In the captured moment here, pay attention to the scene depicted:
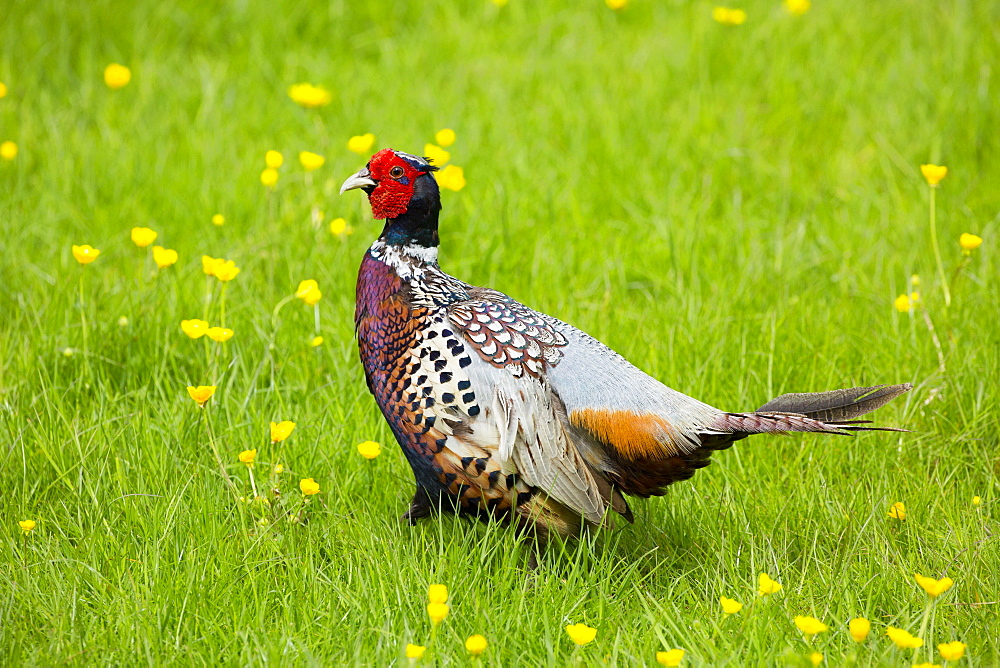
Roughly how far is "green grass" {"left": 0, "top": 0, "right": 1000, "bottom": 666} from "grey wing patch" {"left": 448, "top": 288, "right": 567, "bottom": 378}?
54 centimetres

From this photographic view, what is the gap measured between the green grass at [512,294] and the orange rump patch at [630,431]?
13.2 inches

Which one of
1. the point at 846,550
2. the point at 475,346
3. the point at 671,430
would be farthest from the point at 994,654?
the point at 475,346

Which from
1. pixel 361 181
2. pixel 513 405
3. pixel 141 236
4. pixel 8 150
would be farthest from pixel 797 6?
pixel 8 150

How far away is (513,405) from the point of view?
2.81 meters

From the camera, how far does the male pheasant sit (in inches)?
110

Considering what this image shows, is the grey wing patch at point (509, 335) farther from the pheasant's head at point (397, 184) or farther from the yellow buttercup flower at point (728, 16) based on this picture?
the yellow buttercup flower at point (728, 16)

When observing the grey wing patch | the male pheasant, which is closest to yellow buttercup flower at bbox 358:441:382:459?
the male pheasant

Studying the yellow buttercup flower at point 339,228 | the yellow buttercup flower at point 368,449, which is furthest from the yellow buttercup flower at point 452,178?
the yellow buttercup flower at point 368,449

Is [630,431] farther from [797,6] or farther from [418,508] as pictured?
[797,6]

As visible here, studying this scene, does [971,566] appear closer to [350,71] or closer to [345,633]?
[345,633]

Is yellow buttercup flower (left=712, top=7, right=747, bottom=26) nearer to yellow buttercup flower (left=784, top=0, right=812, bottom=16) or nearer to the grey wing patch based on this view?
yellow buttercup flower (left=784, top=0, right=812, bottom=16)

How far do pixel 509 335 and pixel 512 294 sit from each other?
4.53 ft

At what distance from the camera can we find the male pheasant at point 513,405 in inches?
110

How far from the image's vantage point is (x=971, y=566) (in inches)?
114
